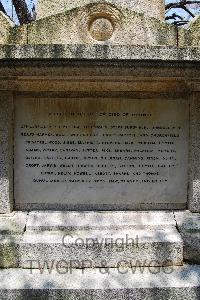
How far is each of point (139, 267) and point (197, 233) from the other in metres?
0.64

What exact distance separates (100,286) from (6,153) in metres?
1.52

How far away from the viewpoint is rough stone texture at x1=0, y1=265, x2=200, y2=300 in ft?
10.4

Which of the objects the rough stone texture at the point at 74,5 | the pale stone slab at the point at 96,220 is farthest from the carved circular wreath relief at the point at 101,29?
the pale stone slab at the point at 96,220

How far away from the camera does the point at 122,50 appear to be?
10.2ft

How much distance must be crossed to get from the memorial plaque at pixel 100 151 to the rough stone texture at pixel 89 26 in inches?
22.8

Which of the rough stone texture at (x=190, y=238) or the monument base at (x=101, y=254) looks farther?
the rough stone texture at (x=190, y=238)

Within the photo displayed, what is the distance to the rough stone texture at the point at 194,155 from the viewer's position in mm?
3680

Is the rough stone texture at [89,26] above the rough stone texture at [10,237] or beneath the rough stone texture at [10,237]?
above

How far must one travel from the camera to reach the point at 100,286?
3.24m

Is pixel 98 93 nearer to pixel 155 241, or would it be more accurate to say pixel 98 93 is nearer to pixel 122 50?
pixel 122 50

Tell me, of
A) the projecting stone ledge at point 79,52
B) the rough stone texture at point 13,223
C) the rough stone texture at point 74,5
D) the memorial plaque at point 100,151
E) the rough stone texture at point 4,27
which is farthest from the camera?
the rough stone texture at point 74,5

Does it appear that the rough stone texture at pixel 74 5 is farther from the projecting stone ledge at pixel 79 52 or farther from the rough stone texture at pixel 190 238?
the rough stone texture at pixel 190 238

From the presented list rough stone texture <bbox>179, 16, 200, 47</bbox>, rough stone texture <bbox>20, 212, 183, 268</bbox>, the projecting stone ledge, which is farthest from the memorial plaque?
the projecting stone ledge

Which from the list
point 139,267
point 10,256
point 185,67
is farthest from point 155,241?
point 185,67
